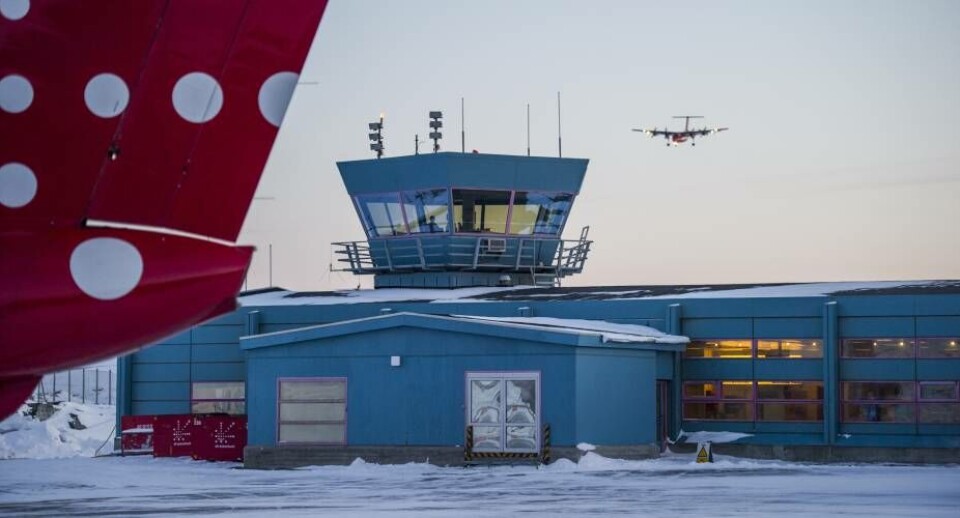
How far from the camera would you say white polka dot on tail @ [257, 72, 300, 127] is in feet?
18.8

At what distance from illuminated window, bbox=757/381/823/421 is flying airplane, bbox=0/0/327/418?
109ft

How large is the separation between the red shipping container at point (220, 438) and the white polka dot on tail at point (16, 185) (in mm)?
34382

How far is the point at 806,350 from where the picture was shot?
124 feet

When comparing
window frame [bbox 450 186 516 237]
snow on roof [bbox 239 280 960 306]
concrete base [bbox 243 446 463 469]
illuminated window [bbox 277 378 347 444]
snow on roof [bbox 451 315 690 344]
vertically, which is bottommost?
concrete base [bbox 243 446 463 469]

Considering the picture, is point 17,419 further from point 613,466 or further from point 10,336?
point 10,336

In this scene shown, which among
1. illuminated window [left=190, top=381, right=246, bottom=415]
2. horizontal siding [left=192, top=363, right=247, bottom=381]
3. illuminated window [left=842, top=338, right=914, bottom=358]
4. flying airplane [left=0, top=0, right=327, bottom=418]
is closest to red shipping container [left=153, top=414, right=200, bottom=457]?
illuminated window [left=190, top=381, right=246, bottom=415]

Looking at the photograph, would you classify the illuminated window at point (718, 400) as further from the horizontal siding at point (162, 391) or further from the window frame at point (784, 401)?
the horizontal siding at point (162, 391)

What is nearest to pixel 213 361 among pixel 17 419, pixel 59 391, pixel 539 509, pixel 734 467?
pixel 17 419

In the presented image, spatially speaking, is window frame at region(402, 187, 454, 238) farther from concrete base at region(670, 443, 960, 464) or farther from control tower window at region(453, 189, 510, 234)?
concrete base at region(670, 443, 960, 464)

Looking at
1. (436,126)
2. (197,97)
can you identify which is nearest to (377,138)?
(436,126)

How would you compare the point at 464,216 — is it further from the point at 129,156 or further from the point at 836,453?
the point at 129,156

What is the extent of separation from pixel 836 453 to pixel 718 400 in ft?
10.9

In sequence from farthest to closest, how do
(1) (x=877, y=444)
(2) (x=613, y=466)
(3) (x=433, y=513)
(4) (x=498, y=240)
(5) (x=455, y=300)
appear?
(4) (x=498, y=240), (5) (x=455, y=300), (1) (x=877, y=444), (2) (x=613, y=466), (3) (x=433, y=513)

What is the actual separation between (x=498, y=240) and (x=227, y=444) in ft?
39.6
